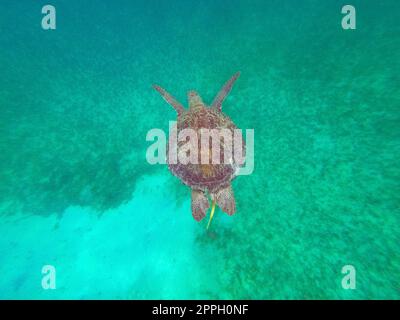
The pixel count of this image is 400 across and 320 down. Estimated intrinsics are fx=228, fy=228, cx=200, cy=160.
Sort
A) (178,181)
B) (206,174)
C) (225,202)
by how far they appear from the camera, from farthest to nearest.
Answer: (178,181) < (225,202) < (206,174)

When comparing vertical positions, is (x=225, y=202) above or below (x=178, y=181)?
below

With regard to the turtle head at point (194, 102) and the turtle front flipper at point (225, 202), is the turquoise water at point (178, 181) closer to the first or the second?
the turtle front flipper at point (225, 202)

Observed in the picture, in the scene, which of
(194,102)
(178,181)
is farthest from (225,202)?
(194,102)

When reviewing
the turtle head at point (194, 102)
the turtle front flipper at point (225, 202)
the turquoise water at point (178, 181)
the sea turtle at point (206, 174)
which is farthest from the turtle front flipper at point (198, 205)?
the turtle head at point (194, 102)

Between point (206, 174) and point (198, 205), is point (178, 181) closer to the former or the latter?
point (198, 205)

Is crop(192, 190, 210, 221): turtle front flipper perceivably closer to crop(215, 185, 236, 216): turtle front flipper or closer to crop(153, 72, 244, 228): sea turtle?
crop(153, 72, 244, 228): sea turtle

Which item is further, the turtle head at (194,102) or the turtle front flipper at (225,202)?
the turtle head at (194,102)

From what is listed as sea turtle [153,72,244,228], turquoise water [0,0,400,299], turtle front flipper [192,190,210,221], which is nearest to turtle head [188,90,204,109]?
sea turtle [153,72,244,228]
